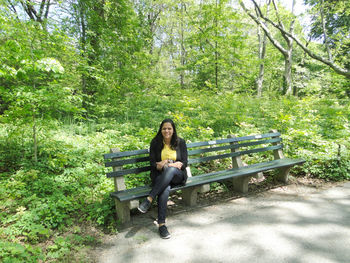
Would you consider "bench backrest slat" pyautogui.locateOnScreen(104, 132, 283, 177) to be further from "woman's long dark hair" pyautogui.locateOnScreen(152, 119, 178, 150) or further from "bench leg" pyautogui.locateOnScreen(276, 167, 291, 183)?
"bench leg" pyautogui.locateOnScreen(276, 167, 291, 183)

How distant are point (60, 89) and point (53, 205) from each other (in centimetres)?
210

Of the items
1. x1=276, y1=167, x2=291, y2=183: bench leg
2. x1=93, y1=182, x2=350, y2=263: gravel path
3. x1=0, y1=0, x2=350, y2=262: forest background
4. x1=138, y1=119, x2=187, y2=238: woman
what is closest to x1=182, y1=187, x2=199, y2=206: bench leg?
x1=93, y1=182, x2=350, y2=263: gravel path

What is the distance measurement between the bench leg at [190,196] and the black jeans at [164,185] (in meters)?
0.41

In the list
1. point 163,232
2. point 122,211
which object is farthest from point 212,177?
point 122,211

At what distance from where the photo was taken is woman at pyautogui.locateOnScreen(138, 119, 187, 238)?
295 centimetres

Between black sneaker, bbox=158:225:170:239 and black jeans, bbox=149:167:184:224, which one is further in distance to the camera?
black jeans, bbox=149:167:184:224

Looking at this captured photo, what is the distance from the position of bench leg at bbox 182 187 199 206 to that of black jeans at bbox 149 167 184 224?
0.41 m

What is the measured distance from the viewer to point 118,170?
10.3 feet

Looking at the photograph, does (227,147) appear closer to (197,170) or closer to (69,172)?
(197,170)

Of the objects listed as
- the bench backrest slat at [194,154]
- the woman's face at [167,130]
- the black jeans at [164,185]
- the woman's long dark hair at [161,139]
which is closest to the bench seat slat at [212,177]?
the black jeans at [164,185]

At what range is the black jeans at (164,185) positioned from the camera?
292 cm

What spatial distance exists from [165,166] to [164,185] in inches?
12.1

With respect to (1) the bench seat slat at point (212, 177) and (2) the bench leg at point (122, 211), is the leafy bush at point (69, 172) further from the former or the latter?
(1) the bench seat slat at point (212, 177)

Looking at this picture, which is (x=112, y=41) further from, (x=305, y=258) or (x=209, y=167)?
(x=305, y=258)
